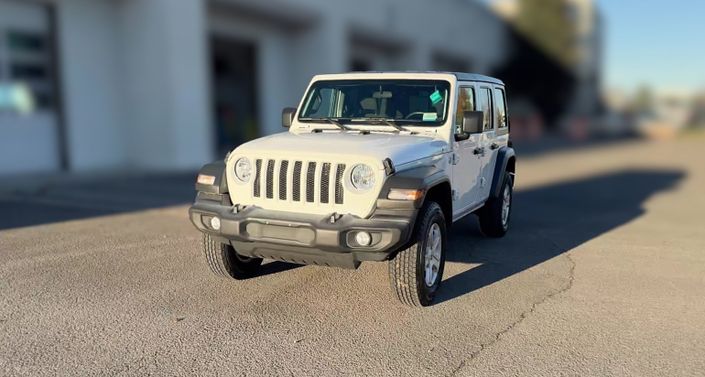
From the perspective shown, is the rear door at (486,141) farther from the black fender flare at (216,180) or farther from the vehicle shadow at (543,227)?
the black fender flare at (216,180)

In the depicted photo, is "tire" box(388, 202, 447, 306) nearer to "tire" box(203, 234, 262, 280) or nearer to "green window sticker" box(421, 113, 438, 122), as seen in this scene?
"green window sticker" box(421, 113, 438, 122)

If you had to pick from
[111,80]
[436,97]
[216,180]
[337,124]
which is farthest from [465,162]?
[111,80]

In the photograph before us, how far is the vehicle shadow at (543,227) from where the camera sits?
6.09 m

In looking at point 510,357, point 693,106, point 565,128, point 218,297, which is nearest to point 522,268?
point 510,357

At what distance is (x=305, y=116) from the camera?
6.27 m

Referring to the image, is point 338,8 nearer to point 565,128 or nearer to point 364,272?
point 364,272

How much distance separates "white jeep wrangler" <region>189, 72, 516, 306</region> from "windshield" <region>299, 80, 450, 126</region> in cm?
1

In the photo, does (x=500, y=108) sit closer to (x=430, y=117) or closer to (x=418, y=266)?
(x=430, y=117)

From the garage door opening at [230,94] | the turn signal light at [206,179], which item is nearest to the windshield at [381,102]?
the turn signal light at [206,179]

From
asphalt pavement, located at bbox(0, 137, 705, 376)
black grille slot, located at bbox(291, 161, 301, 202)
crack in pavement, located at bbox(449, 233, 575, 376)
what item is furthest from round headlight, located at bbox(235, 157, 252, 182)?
crack in pavement, located at bbox(449, 233, 575, 376)

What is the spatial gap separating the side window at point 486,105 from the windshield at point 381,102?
0.87 metres

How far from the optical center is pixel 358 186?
4.66 m

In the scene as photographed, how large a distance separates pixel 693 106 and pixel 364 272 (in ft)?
216

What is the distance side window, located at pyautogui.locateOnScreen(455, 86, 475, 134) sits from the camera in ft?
19.3
